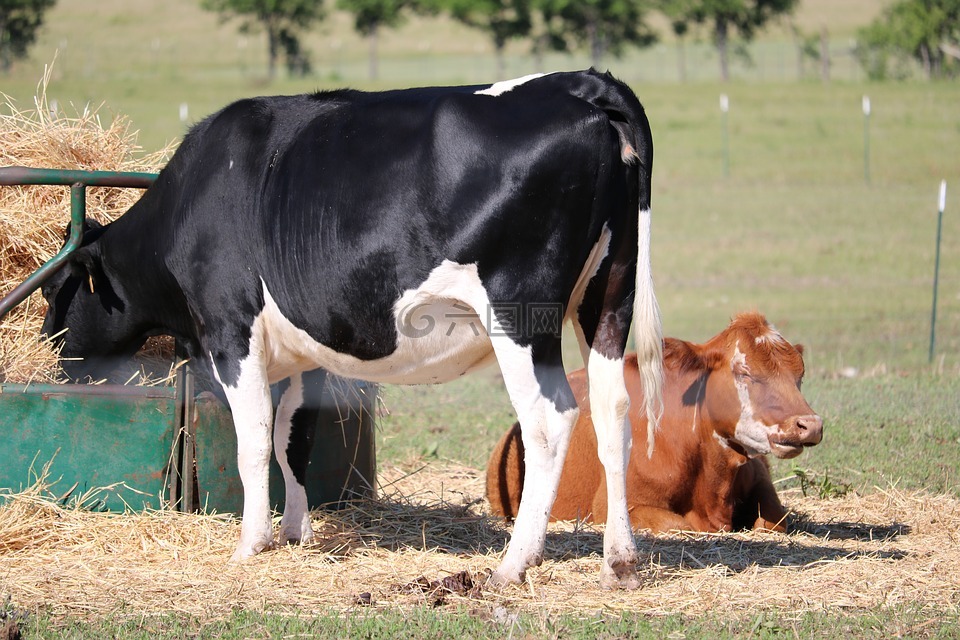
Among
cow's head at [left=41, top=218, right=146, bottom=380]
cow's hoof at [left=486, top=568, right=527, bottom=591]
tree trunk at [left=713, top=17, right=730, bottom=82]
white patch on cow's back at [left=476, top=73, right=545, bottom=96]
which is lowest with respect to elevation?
cow's hoof at [left=486, top=568, right=527, bottom=591]

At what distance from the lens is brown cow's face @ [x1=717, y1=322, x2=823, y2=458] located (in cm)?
588

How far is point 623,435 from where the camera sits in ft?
17.0

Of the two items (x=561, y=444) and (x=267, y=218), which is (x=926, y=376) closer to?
(x=561, y=444)

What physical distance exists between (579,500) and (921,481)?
2306mm

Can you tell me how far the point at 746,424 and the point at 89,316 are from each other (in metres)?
3.55

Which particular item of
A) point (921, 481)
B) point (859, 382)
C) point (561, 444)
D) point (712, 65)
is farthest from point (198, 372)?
point (712, 65)

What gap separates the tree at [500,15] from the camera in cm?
5241

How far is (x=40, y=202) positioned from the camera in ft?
21.8

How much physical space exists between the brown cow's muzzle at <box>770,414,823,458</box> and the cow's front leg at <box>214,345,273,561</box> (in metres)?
2.58

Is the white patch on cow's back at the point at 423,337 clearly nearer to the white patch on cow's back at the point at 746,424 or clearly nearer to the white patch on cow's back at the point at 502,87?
the white patch on cow's back at the point at 502,87

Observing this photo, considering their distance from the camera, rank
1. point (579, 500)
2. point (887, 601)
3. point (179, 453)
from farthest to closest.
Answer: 1. point (579, 500)
2. point (179, 453)
3. point (887, 601)

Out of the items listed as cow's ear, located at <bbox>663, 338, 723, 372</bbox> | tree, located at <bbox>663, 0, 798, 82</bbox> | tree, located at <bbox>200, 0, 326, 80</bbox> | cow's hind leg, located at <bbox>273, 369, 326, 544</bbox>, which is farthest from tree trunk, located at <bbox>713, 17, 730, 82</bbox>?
cow's hind leg, located at <bbox>273, 369, 326, 544</bbox>

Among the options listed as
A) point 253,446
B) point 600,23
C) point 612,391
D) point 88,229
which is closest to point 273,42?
point 600,23

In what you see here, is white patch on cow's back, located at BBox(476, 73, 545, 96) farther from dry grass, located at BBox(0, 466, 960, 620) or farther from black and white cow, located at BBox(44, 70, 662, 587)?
dry grass, located at BBox(0, 466, 960, 620)
